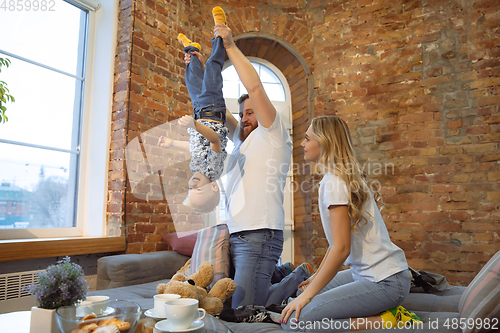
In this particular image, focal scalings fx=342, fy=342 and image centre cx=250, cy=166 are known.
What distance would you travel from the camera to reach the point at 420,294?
5.26 feet

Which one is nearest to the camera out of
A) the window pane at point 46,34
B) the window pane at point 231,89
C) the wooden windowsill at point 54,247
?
the wooden windowsill at point 54,247

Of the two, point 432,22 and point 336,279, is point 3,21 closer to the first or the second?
point 336,279

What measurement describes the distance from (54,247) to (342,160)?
1.80 meters

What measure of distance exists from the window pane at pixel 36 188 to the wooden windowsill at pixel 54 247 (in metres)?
0.29

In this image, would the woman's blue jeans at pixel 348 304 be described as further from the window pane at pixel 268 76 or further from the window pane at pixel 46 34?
the window pane at pixel 268 76

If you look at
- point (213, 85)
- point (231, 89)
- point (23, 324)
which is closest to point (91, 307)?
point (23, 324)

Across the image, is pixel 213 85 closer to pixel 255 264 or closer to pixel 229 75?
pixel 255 264

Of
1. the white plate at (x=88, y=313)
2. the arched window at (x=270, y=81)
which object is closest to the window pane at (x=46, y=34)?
the arched window at (x=270, y=81)

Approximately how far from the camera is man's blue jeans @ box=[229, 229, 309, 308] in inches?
55.6

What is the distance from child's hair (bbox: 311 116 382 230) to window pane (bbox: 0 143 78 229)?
2.02 metres

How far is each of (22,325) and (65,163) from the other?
1802 mm

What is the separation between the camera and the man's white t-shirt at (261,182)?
1467 millimetres

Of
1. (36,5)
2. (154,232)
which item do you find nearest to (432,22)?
(154,232)

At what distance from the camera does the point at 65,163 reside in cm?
261
